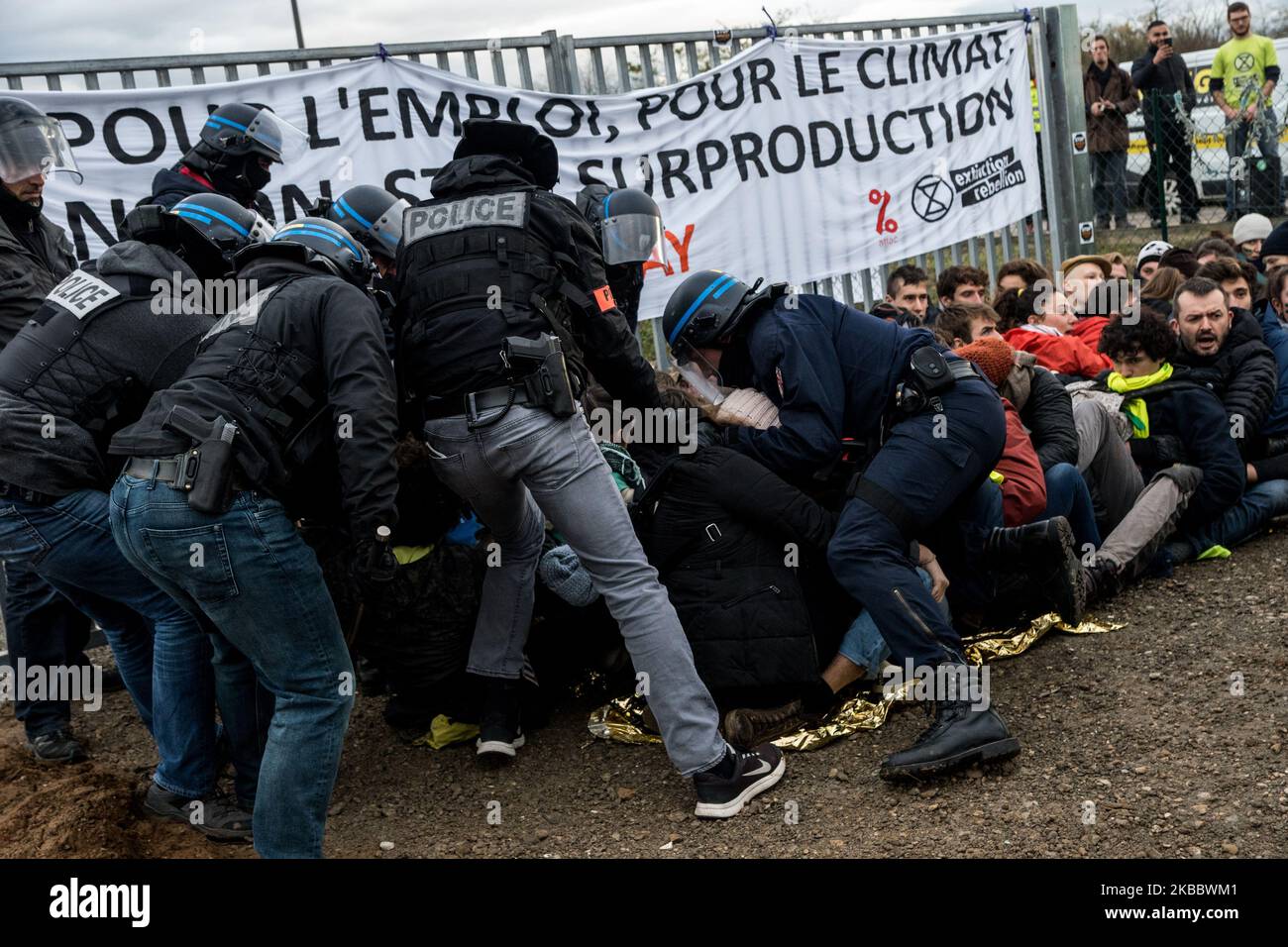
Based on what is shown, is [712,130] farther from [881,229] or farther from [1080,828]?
[1080,828]

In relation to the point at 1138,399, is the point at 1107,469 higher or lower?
lower

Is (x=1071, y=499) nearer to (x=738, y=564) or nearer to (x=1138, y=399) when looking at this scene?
(x=1138, y=399)

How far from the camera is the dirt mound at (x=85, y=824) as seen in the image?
12.9 feet

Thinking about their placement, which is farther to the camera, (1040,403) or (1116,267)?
(1116,267)

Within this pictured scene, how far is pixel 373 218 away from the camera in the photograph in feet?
15.9

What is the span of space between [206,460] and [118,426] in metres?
0.91

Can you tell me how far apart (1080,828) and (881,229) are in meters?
5.53

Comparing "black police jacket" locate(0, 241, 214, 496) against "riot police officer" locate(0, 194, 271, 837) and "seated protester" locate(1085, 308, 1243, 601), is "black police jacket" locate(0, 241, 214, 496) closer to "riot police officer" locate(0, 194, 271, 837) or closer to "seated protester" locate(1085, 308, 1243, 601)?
"riot police officer" locate(0, 194, 271, 837)

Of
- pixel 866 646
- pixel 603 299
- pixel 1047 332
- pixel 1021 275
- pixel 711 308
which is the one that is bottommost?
pixel 866 646

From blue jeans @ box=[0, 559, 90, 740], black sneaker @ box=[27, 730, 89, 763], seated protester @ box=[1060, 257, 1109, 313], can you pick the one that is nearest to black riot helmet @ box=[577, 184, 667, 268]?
blue jeans @ box=[0, 559, 90, 740]

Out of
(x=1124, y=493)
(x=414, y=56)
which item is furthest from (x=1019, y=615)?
(x=414, y=56)

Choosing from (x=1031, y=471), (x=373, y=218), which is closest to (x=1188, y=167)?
(x=1031, y=471)

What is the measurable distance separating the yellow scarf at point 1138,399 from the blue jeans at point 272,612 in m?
3.94

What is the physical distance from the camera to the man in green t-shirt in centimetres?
1154
